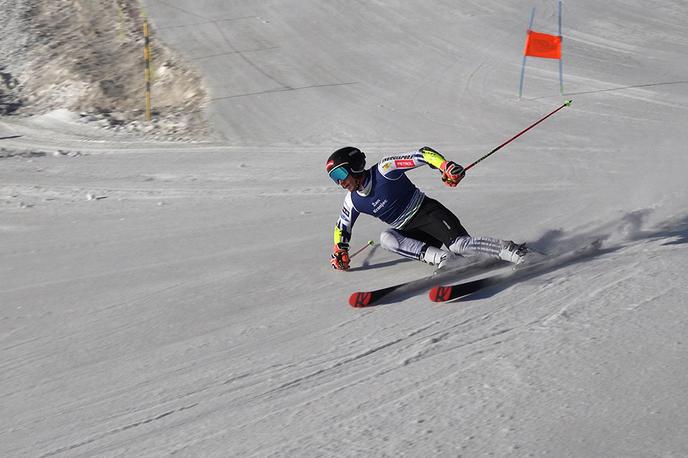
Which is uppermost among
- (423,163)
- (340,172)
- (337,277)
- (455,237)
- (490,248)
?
(423,163)

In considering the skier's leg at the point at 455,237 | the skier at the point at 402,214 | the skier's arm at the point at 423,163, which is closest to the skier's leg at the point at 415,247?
the skier at the point at 402,214

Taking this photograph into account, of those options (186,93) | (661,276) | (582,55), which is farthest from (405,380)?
(582,55)

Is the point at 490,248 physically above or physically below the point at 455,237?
above

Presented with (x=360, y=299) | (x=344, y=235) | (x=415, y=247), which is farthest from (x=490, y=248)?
(x=344, y=235)

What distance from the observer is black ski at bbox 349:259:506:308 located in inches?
292

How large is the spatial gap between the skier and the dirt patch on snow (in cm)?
750

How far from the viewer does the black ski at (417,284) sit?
7.41m

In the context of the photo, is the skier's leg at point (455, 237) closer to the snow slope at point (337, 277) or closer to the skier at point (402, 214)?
the skier at point (402, 214)

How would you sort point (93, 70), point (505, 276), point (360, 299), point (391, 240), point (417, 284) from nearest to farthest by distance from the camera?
point (360, 299) → point (505, 276) → point (417, 284) → point (391, 240) → point (93, 70)

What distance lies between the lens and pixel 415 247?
324 inches

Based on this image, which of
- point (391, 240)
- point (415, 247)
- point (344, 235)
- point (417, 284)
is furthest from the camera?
point (344, 235)

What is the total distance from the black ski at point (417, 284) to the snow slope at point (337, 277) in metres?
0.12

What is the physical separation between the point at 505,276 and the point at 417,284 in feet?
2.58

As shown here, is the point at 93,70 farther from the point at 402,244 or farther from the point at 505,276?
the point at 505,276
